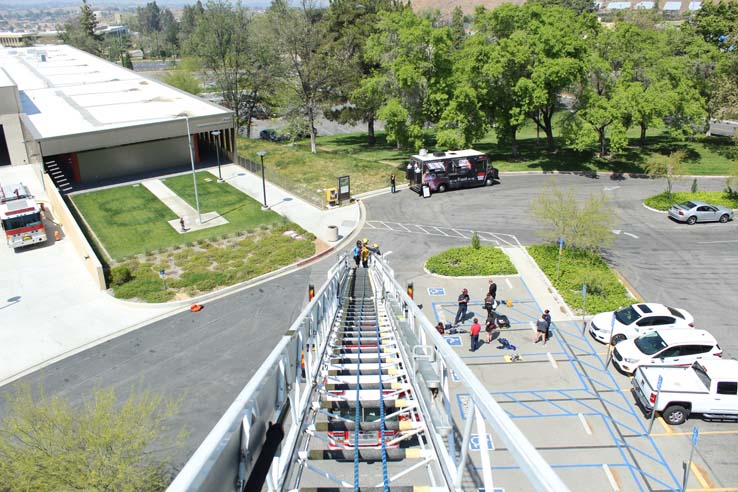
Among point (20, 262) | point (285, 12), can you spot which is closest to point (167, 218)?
point (20, 262)

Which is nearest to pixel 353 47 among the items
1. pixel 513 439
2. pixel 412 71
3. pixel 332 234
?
pixel 412 71

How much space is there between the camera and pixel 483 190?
39.9 m

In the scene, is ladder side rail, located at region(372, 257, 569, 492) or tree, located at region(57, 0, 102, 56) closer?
ladder side rail, located at region(372, 257, 569, 492)

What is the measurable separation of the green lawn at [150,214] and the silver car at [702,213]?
2362 cm

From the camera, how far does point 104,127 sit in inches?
1594

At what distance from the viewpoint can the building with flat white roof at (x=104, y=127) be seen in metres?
39.8

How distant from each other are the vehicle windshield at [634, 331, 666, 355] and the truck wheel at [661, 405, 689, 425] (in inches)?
108

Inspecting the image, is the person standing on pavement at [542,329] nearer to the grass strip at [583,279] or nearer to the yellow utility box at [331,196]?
the grass strip at [583,279]

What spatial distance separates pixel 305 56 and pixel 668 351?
40.5 metres

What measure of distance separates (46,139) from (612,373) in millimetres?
36439

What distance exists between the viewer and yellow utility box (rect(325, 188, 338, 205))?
121ft

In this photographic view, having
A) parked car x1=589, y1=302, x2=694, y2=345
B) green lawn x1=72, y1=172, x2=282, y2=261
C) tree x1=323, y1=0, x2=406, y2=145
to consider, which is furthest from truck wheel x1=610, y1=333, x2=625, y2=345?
tree x1=323, y1=0, x2=406, y2=145

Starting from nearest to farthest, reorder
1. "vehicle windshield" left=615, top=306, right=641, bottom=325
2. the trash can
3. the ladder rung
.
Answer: the ladder rung
"vehicle windshield" left=615, top=306, right=641, bottom=325
the trash can

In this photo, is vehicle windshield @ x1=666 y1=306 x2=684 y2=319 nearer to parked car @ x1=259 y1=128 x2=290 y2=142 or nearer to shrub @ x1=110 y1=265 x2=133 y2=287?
shrub @ x1=110 y1=265 x2=133 y2=287
